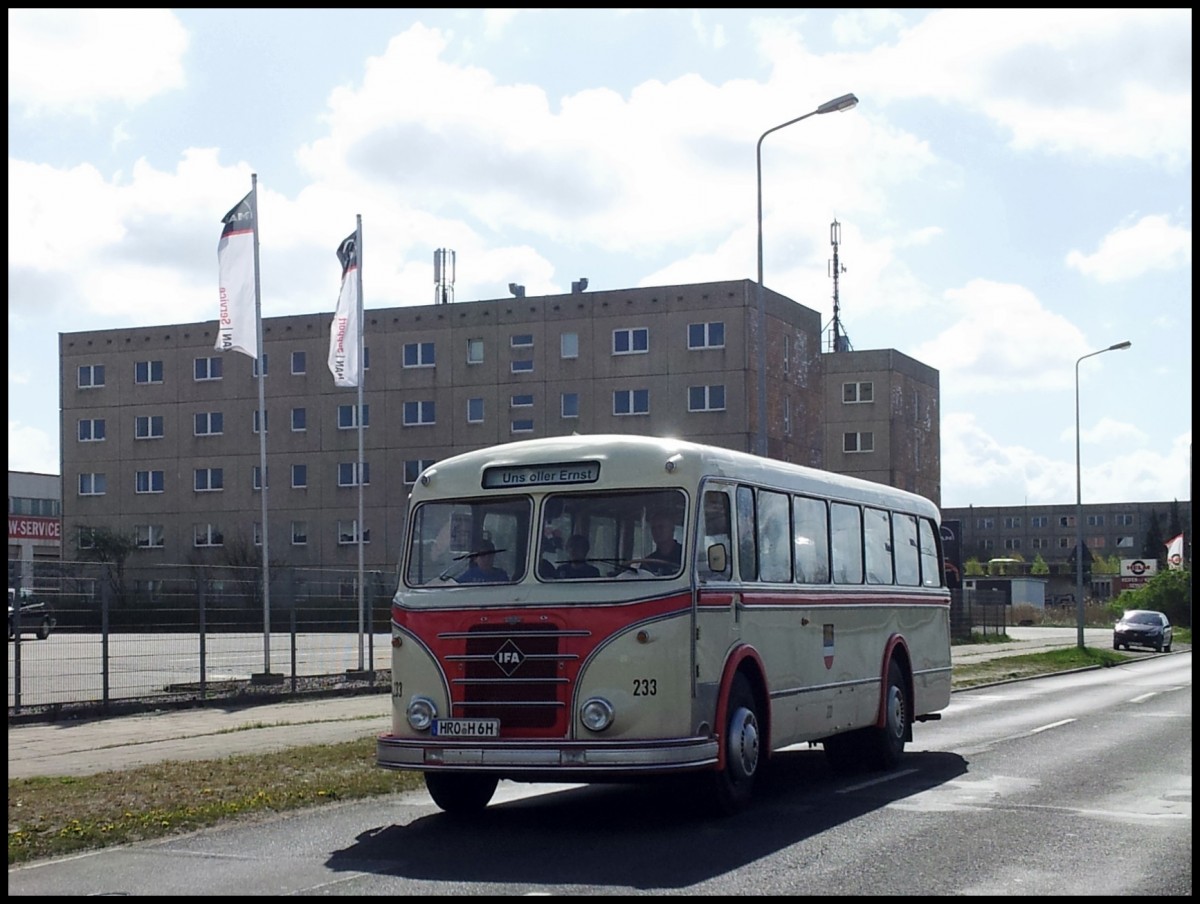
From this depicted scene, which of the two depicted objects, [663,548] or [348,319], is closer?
[663,548]

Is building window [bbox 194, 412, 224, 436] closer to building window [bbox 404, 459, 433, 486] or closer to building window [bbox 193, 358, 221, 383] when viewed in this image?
building window [bbox 193, 358, 221, 383]

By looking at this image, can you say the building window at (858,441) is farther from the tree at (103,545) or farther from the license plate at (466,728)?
the license plate at (466,728)

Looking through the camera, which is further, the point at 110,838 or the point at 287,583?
the point at 287,583

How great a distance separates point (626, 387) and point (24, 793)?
58.9 meters

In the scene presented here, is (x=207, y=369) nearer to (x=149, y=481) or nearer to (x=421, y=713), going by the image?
(x=149, y=481)

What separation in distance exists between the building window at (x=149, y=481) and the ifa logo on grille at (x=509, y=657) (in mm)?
69635

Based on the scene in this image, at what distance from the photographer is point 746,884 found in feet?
30.1

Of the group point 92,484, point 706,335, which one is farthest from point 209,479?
point 706,335

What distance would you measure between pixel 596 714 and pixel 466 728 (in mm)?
975

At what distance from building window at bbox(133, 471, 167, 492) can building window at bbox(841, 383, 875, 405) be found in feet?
113

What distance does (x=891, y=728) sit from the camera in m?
16.5

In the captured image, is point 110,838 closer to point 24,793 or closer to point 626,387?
point 24,793

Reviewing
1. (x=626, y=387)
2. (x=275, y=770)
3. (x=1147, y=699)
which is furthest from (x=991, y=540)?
(x=275, y=770)

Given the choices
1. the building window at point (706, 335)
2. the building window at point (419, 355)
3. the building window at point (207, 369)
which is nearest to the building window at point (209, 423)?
the building window at point (207, 369)
